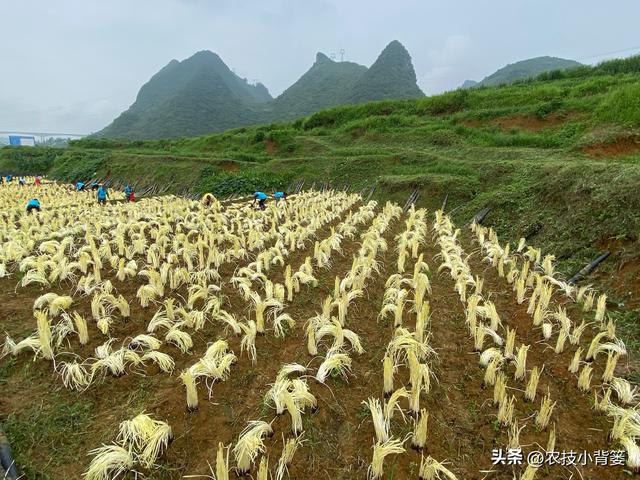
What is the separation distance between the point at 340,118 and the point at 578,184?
2798 cm

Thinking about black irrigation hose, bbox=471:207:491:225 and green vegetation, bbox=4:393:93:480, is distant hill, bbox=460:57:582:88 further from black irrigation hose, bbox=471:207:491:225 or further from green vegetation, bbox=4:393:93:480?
green vegetation, bbox=4:393:93:480

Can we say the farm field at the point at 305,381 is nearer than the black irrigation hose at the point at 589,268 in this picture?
Yes

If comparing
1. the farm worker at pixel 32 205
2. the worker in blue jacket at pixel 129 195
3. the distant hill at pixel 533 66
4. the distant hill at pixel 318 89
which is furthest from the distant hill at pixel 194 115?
the farm worker at pixel 32 205

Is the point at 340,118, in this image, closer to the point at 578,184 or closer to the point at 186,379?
the point at 578,184

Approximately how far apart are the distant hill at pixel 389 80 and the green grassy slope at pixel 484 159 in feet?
130

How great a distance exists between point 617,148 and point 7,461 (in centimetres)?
1758

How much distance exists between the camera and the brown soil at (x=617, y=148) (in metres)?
12.7

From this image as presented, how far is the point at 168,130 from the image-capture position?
76.7m

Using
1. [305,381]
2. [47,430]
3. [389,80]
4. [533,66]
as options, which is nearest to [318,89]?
[389,80]

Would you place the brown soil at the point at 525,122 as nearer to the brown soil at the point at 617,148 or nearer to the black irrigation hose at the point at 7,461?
the brown soil at the point at 617,148

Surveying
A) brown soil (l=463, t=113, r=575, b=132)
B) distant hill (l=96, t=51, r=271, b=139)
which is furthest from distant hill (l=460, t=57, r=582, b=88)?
brown soil (l=463, t=113, r=575, b=132)

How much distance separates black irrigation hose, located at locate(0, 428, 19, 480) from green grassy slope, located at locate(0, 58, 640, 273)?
8.55m

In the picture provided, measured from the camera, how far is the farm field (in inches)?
116

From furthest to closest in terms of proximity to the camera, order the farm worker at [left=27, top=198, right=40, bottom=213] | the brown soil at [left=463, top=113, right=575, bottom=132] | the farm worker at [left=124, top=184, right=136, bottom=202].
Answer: the brown soil at [left=463, top=113, right=575, bottom=132]
the farm worker at [left=124, top=184, right=136, bottom=202]
the farm worker at [left=27, top=198, right=40, bottom=213]
